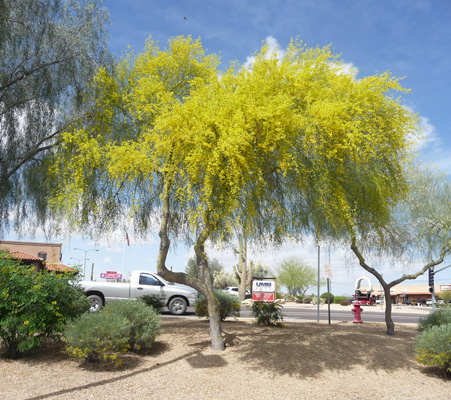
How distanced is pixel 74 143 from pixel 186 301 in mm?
10827

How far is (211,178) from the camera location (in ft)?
29.9

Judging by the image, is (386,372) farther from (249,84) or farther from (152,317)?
(249,84)

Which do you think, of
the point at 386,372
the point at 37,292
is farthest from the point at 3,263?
the point at 386,372

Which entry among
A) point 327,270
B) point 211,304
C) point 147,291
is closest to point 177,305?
point 147,291

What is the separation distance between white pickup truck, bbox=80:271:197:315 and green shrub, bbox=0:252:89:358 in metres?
9.53

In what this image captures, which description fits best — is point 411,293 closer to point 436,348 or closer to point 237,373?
point 436,348

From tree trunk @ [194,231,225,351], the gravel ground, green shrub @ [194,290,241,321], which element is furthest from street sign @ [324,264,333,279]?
tree trunk @ [194,231,225,351]

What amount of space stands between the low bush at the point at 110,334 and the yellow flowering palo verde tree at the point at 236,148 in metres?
1.33

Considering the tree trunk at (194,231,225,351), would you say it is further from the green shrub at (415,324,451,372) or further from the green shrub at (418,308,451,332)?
the green shrub at (418,308,451,332)

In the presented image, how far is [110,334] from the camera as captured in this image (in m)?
8.98

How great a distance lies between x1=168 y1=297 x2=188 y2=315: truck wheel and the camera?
19734 mm

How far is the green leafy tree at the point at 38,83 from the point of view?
38.6 feet

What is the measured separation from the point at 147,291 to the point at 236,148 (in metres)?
12.5

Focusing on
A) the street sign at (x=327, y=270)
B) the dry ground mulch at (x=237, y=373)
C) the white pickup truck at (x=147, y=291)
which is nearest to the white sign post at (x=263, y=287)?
the street sign at (x=327, y=270)
